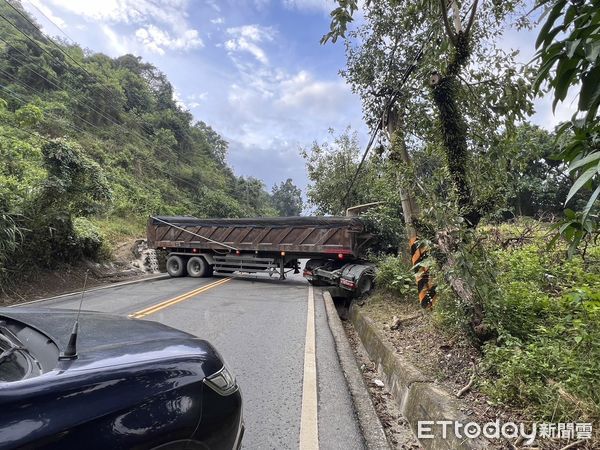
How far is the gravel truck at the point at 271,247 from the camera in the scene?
41.3ft

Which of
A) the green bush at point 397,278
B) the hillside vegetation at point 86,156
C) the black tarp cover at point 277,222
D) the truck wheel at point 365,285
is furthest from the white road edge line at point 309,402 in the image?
the hillside vegetation at point 86,156

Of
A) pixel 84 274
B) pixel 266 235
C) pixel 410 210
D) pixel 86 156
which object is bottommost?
pixel 84 274

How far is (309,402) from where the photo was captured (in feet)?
13.4

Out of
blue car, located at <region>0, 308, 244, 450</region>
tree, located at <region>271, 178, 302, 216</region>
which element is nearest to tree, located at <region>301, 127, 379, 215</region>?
blue car, located at <region>0, 308, 244, 450</region>

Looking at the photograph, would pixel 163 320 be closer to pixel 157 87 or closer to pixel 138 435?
pixel 138 435

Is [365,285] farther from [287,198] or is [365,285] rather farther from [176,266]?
[287,198]

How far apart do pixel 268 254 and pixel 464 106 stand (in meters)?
10.5

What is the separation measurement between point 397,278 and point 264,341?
3528mm

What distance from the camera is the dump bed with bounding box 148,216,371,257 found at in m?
12.8

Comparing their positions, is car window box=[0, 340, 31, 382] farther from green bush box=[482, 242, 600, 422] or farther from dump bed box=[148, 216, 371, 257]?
dump bed box=[148, 216, 371, 257]

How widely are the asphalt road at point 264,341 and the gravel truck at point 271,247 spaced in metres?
1.13

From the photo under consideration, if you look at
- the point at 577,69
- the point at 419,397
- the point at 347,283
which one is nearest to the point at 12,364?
the point at 577,69

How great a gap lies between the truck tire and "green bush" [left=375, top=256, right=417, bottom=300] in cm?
852

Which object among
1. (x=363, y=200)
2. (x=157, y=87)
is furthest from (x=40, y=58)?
(x=363, y=200)
